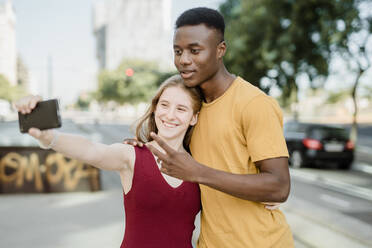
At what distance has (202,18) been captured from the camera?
183 centimetres

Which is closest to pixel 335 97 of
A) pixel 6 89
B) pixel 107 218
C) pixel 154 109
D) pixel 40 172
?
pixel 6 89

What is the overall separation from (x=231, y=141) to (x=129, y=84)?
6262cm

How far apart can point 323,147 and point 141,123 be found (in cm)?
1113

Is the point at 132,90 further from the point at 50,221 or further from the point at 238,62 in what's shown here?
the point at 50,221

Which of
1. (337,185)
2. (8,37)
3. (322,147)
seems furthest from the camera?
(8,37)

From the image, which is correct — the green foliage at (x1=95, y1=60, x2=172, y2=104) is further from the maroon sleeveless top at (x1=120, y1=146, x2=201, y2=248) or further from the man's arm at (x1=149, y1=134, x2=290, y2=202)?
the man's arm at (x1=149, y1=134, x2=290, y2=202)

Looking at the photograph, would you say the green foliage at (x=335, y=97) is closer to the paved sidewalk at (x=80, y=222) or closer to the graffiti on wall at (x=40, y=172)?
the paved sidewalk at (x=80, y=222)

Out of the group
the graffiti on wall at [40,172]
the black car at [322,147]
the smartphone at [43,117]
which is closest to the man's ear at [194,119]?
the smartphone at [43,117]

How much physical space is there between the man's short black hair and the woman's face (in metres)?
0.36

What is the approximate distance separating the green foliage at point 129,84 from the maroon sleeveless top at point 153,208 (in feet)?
179

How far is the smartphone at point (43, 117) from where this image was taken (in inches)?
55.8

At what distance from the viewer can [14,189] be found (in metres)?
7.46

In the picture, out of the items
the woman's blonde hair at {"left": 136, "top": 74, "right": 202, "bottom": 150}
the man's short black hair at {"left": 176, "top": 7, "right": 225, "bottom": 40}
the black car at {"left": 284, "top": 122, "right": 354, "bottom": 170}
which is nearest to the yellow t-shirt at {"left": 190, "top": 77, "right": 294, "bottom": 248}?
the woman's blonde hair at {"left": 136, "top": 74, "right": 202, "bottom": 150}

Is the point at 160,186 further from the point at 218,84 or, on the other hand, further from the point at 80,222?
the point at 80,222
